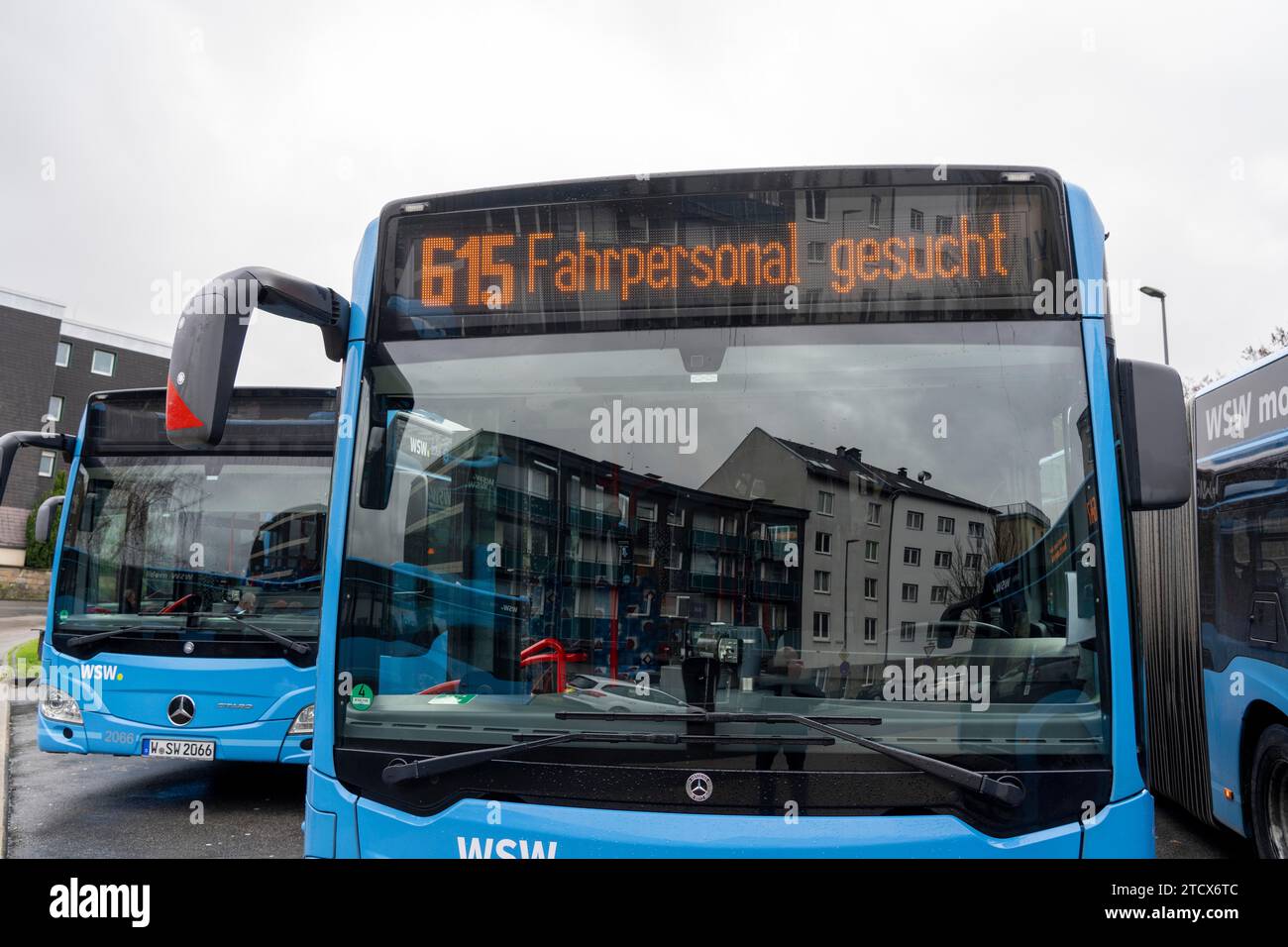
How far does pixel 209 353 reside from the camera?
10.4 ft

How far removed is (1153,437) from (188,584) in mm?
7149

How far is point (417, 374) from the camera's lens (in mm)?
3422

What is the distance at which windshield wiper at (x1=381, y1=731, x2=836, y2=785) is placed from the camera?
9.61 feet

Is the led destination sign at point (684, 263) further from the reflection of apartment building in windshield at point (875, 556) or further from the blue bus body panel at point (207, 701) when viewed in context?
the blue bus body panel at point (207, 701)

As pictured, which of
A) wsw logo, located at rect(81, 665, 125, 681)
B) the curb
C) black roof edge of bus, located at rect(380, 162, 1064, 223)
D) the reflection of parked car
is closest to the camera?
the reflection of parked car

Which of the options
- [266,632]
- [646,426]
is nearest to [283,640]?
[266,632]

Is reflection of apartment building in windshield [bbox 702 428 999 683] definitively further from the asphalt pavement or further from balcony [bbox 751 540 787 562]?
the asphalt pavement

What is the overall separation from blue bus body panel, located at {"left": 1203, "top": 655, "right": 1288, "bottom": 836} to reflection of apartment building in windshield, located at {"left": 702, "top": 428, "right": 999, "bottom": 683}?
3.72 metres

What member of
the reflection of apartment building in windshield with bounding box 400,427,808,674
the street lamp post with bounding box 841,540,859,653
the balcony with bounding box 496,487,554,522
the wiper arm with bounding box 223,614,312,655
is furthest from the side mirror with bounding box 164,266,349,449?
the wiper arm with bounding box 223,614,312,655

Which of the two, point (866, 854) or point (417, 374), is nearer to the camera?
point (866, 854)

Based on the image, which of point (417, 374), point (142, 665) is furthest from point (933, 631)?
point (142, 665)
